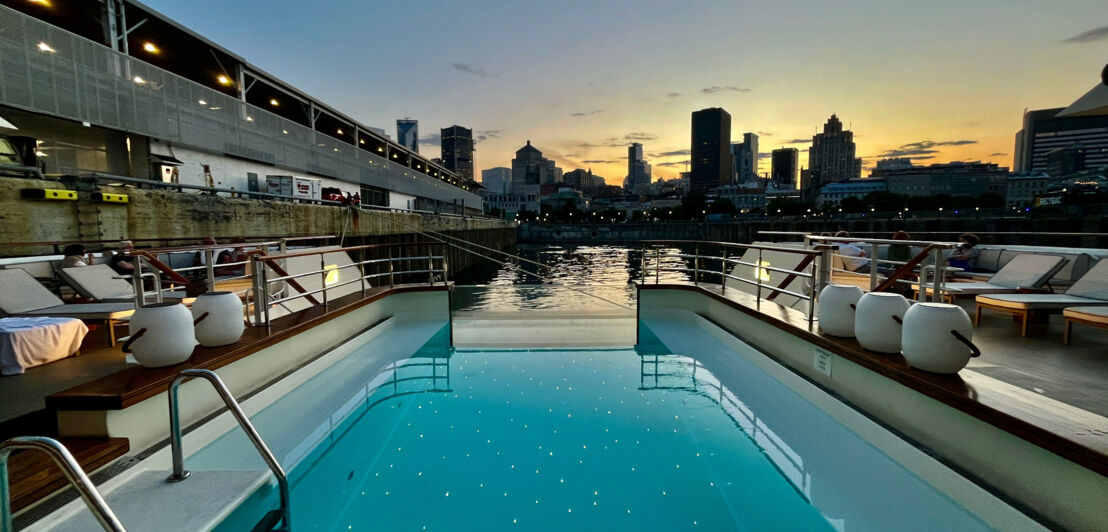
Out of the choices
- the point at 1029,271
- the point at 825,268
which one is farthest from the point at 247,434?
the point at 1029,271

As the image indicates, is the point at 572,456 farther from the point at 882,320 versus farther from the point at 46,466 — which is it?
the point at 46,466

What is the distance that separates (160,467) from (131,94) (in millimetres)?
18208

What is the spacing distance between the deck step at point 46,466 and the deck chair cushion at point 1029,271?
949 centimetres

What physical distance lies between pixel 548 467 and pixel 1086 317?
5.26m

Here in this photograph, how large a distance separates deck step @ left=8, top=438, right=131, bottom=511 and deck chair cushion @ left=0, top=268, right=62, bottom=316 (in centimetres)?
334

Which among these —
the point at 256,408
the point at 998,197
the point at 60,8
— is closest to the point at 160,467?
the point at 256,408

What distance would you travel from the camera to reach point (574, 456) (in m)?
3.25

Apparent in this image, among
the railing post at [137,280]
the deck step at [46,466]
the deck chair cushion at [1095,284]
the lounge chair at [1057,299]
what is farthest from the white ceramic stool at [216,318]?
the deck chair cushion at [1095,284]

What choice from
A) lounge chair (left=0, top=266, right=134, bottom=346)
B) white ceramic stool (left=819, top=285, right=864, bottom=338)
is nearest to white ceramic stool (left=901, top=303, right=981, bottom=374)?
white ceramic stool (left=819, top=285, right=864, bottom=338)

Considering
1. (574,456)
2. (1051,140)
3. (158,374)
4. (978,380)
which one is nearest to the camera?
(978,380)

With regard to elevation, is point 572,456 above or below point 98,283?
below

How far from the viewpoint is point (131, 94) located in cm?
1473

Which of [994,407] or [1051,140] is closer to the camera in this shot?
[994,407]

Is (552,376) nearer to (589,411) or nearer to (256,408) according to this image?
(589,411)
